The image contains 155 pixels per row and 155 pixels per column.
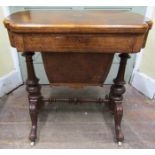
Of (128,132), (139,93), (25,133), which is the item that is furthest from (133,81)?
(25,133)

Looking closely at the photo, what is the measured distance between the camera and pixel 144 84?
6.20 ft

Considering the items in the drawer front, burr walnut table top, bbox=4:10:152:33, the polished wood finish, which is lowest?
the polished wood finish

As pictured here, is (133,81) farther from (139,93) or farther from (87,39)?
(87,39)

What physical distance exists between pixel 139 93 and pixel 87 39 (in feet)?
3.94

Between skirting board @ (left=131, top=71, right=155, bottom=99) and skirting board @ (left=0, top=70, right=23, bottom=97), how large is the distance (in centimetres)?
126

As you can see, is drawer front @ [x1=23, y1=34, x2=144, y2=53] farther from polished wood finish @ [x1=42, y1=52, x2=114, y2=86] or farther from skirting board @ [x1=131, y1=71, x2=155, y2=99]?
skirting board @ [x1=131, y1=71, x2=155, y2=99]

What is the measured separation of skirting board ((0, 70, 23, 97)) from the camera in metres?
1.85

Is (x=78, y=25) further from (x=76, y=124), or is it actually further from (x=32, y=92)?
(x=76, y=124)

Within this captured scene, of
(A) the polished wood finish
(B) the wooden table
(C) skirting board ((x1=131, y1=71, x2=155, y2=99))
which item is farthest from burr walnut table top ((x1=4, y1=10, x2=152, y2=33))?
(C) skirting board ((x1=131, y1=71, x2=155, y2=99))

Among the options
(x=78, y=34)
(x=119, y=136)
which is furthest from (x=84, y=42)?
(x=119, y=136)

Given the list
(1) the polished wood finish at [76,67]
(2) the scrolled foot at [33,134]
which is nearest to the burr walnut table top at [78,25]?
(1) the polished wood finish at [76,67]

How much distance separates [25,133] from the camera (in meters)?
1.46

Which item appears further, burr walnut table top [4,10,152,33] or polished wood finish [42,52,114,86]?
polished wood finish [42,52,114,86]
